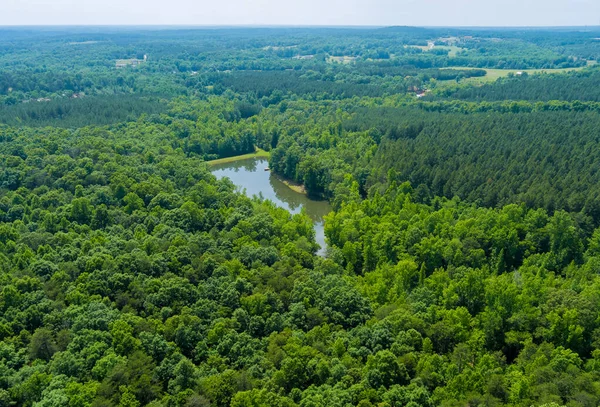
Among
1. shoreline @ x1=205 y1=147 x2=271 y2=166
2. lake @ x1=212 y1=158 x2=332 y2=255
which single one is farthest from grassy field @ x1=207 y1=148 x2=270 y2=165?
lake @ x1=212 y1=158 x2=332 y2=255

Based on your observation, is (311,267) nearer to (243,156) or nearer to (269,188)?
(269,188)

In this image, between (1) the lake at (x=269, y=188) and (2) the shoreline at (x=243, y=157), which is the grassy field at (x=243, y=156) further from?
(1) the lake at (x=269, y=188)

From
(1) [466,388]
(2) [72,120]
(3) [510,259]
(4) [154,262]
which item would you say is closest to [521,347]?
(1) [466,388]

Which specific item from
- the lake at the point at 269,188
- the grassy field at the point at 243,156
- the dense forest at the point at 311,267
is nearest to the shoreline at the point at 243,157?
the grassy field at the point at 243,156

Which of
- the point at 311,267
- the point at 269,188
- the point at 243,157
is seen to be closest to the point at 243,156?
the point at 243,157

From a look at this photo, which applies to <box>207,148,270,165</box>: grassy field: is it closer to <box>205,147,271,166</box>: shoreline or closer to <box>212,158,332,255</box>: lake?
<box>205,147,271,166</box>: shoreline

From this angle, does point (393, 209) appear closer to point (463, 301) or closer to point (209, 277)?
point (463, 301)
